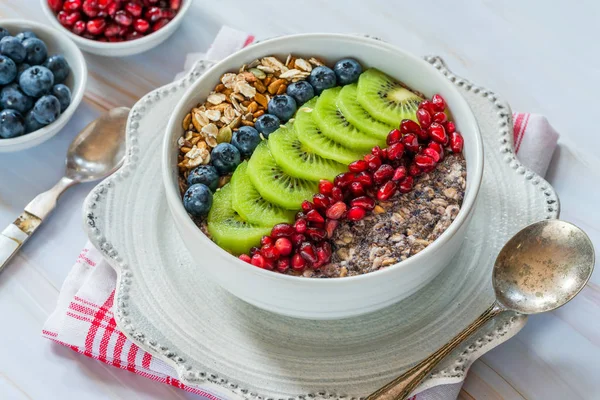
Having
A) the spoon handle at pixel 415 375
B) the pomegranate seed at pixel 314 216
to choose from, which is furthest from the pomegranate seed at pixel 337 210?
the spoon handle at pixel 415 375

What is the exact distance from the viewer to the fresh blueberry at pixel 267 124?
1763mm

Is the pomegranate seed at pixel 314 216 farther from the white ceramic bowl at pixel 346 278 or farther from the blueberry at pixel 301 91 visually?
the blueberry at pixel 301 91

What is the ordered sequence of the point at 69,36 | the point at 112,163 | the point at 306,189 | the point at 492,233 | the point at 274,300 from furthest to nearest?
1. the point at 69,36
2. the point at 112,163
3. the point at 492,233
4. the point at 306,189
5. the point at 274,300

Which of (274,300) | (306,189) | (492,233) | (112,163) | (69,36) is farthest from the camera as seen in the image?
(69,36)

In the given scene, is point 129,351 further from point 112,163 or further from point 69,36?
point 69,36

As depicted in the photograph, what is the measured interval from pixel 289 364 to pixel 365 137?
549 millimetres

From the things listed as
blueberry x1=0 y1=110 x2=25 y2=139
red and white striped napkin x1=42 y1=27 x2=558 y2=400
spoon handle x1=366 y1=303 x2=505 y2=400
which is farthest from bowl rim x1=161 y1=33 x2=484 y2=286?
blueberry x1=0 y1=110 x2=25 y2=139

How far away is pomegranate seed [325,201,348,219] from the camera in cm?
156

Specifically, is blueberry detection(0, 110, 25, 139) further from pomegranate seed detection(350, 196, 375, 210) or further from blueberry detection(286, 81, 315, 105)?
pomegranate seed detection(350, 196, 375, 210)

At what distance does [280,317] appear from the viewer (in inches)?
66.1

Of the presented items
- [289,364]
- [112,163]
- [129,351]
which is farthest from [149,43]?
[289,364]

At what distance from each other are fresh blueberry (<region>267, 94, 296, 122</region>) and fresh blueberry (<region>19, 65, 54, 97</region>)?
0.73 meters

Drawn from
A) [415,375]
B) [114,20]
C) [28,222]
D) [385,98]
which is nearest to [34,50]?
[114,20]

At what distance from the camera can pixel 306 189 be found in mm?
1668
